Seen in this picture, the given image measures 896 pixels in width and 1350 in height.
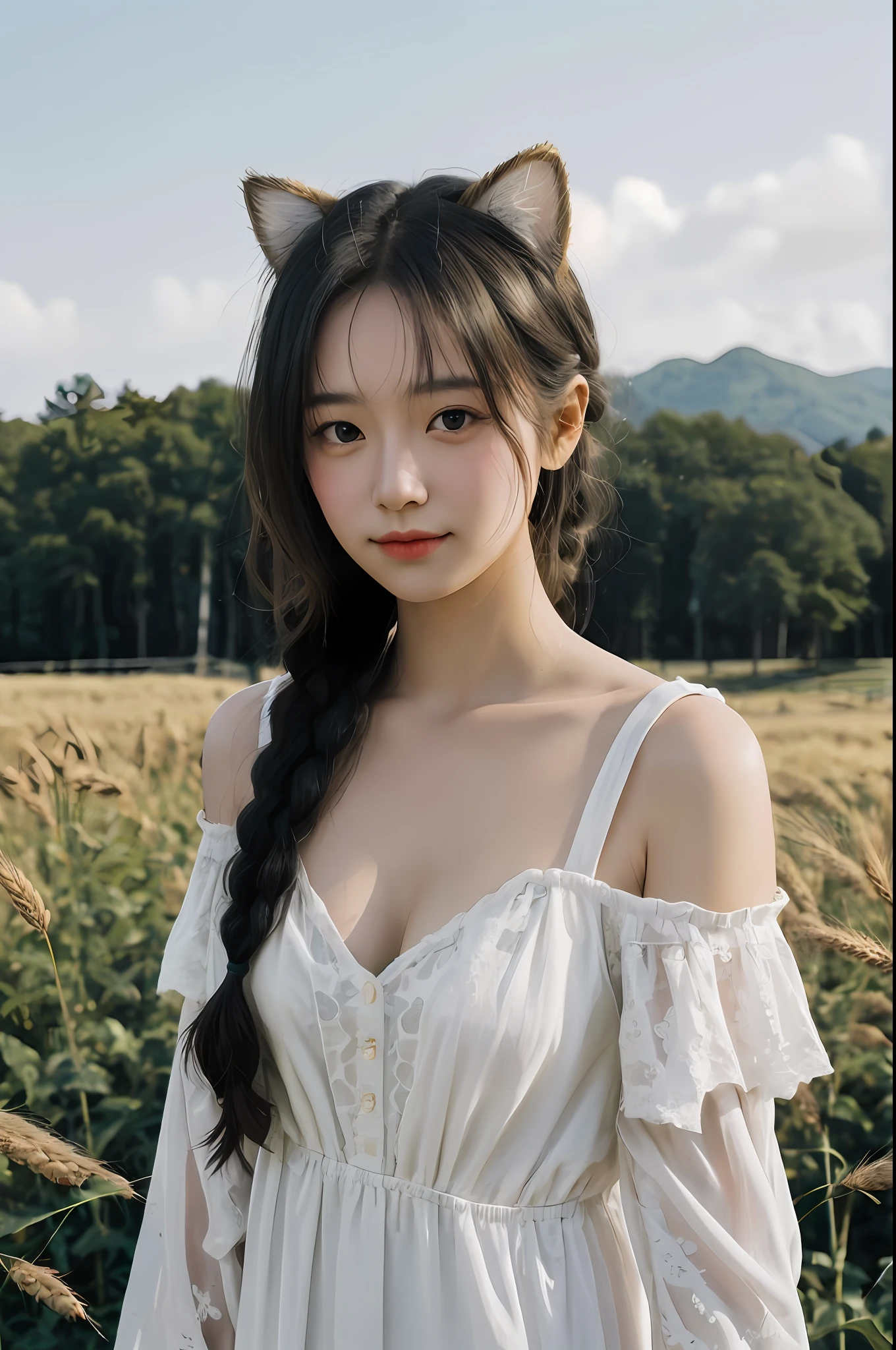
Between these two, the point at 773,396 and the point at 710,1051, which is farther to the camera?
the point at 773,396

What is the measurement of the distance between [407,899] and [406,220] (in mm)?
610

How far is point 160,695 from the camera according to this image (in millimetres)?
1936

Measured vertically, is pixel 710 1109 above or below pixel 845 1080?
above

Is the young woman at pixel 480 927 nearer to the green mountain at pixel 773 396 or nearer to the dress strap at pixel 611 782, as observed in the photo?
the dress strap at pixel 611 782

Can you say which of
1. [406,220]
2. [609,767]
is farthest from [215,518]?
[609,767]

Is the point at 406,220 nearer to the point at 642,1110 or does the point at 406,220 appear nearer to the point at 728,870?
the point at 728,870

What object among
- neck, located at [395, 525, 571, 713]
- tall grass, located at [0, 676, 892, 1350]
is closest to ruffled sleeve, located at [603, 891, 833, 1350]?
neck, located at [395, 525, 571, 713]

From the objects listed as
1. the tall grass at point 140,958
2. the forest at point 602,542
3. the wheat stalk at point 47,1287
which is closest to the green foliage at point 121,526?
the forest at point 602,542

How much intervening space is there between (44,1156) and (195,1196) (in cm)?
24

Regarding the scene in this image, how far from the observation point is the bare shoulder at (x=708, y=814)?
86cm

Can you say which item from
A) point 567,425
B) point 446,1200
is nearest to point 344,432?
point 567,425

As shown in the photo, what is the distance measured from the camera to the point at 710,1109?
87 cm

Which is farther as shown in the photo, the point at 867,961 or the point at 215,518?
the point at 215,518

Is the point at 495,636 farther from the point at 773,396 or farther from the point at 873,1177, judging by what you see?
the point at 773,396
